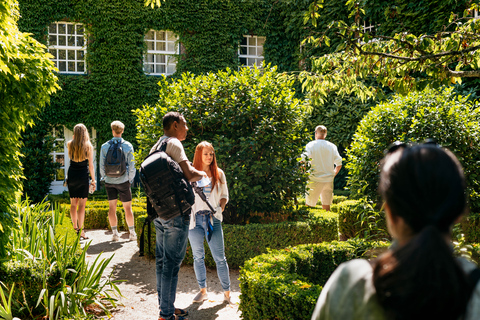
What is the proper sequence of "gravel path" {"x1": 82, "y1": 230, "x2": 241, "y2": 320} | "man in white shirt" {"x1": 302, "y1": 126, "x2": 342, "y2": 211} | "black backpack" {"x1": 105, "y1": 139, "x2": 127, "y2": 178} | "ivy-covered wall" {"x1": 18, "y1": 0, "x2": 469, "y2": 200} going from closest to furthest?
"gravel path" {"x1": 82, "y1": 230, "x2": 241, "y2": 320} < "black backpack" {"x1": 105, "y1": 139, "x2": 127, "y2": 178} < "man in white shirt" {"x1": 302, "y1": 126, "x2": 342, "y2": 211} < "ivy-covered wall" {"x1": 18, "y1": 0, "x2": 469, "y2": 200}

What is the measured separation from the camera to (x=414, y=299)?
0.95 metres

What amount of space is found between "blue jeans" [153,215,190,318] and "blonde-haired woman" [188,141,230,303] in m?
0.58

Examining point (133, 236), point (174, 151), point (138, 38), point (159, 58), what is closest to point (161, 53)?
point (159, 58)

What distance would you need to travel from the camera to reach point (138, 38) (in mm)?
14375

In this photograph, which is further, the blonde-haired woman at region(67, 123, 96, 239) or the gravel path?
the blonde-haired woman at region(67, 123, 96, 239)

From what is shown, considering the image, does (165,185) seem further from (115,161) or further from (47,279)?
(115,161)

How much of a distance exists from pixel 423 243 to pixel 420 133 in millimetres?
5846

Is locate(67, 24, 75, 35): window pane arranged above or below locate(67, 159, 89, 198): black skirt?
above

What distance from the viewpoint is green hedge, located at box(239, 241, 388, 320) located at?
10.3 ft

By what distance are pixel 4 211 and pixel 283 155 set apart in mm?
4083

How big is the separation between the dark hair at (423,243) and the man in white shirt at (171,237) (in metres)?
2.91

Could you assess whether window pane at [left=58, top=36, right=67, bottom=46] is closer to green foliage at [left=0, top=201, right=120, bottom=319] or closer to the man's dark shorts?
the man's dark shorts

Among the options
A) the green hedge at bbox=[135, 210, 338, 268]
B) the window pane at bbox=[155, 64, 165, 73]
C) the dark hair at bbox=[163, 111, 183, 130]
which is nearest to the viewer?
the dark hair at bbox=[163, 111, 183, 130]

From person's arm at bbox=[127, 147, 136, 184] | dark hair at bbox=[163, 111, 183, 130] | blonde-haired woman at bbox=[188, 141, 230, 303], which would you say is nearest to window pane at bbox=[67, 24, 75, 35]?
person's arm at bbox=[127, 147, 136, 184]
